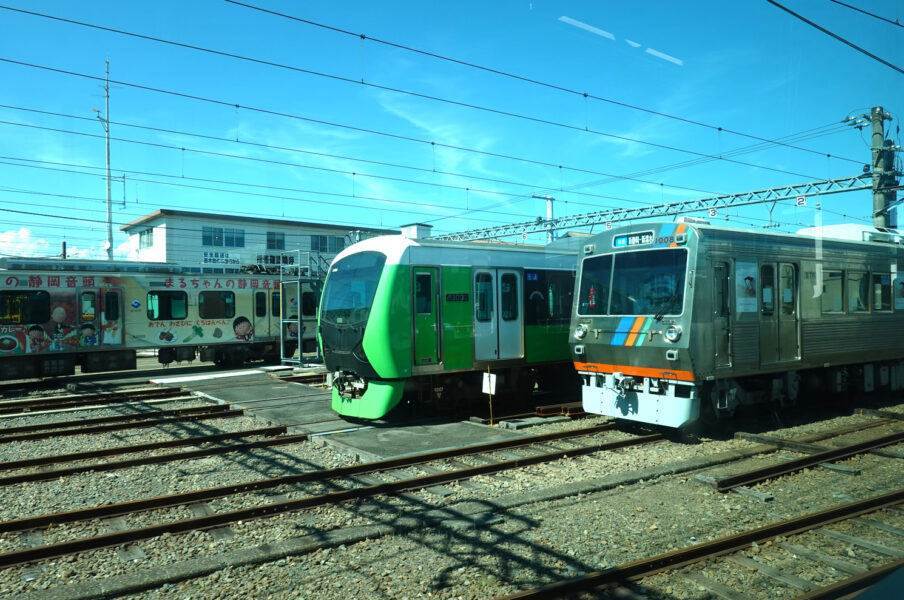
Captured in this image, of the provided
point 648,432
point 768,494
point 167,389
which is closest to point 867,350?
point 648,432

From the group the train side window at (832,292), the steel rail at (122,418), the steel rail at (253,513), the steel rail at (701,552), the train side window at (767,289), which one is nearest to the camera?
the steel rail at (701,552)

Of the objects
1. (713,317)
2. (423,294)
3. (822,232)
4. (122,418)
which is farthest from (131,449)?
(822,232)

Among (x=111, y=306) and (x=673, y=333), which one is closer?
(x=673, y=333)

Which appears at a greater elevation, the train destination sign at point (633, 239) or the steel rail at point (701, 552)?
the train destination sign at point (633, 239)

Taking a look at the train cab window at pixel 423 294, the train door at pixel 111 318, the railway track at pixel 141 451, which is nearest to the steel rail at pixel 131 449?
the railway track at pixel 141 451

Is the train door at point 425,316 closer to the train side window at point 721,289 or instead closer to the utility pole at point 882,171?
the train side window at point 721,289

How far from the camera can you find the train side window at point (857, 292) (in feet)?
35.9

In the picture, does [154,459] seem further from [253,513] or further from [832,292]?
[832,292]

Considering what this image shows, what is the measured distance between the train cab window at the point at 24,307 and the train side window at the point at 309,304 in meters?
7.62

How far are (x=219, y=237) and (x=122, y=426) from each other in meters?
34.6

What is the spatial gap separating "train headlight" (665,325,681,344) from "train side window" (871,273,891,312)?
5510 millimetres

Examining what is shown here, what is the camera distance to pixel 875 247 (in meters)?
11.6

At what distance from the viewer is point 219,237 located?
43031mm

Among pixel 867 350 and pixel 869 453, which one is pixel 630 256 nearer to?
pixel 869 453
